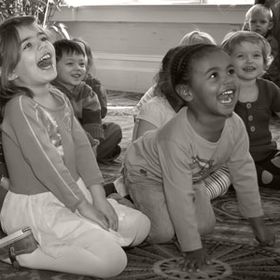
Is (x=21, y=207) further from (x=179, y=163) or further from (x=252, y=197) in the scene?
(x=252, y=197)

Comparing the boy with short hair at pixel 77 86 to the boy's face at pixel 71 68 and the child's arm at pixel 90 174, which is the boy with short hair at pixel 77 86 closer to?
the boy's face at pixel 71 68

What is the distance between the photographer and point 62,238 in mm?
1500

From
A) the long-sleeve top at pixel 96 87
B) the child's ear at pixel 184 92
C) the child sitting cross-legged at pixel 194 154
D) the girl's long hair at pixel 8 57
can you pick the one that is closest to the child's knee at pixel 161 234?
the child sitting cross-legged at pixel 194 154

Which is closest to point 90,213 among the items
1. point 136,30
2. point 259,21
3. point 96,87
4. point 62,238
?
point 62,238

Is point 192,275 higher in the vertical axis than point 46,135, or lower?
lower

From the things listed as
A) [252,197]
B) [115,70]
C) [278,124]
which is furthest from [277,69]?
[252,197]

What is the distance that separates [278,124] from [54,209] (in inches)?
80.2

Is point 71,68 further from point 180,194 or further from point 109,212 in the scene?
point 180,194

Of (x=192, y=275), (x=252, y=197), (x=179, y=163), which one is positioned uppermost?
(x=179, y=163)

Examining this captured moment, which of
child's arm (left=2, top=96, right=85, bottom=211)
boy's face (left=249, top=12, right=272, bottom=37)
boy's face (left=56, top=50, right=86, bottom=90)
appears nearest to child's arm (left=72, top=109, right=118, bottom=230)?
child's arm (left=2, top=96, right=85, bottom=211)

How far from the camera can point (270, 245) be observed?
164 cm

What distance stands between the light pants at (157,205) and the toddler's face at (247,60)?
58cm

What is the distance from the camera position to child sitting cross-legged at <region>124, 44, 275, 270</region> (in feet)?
4.95

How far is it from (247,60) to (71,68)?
68 cm
